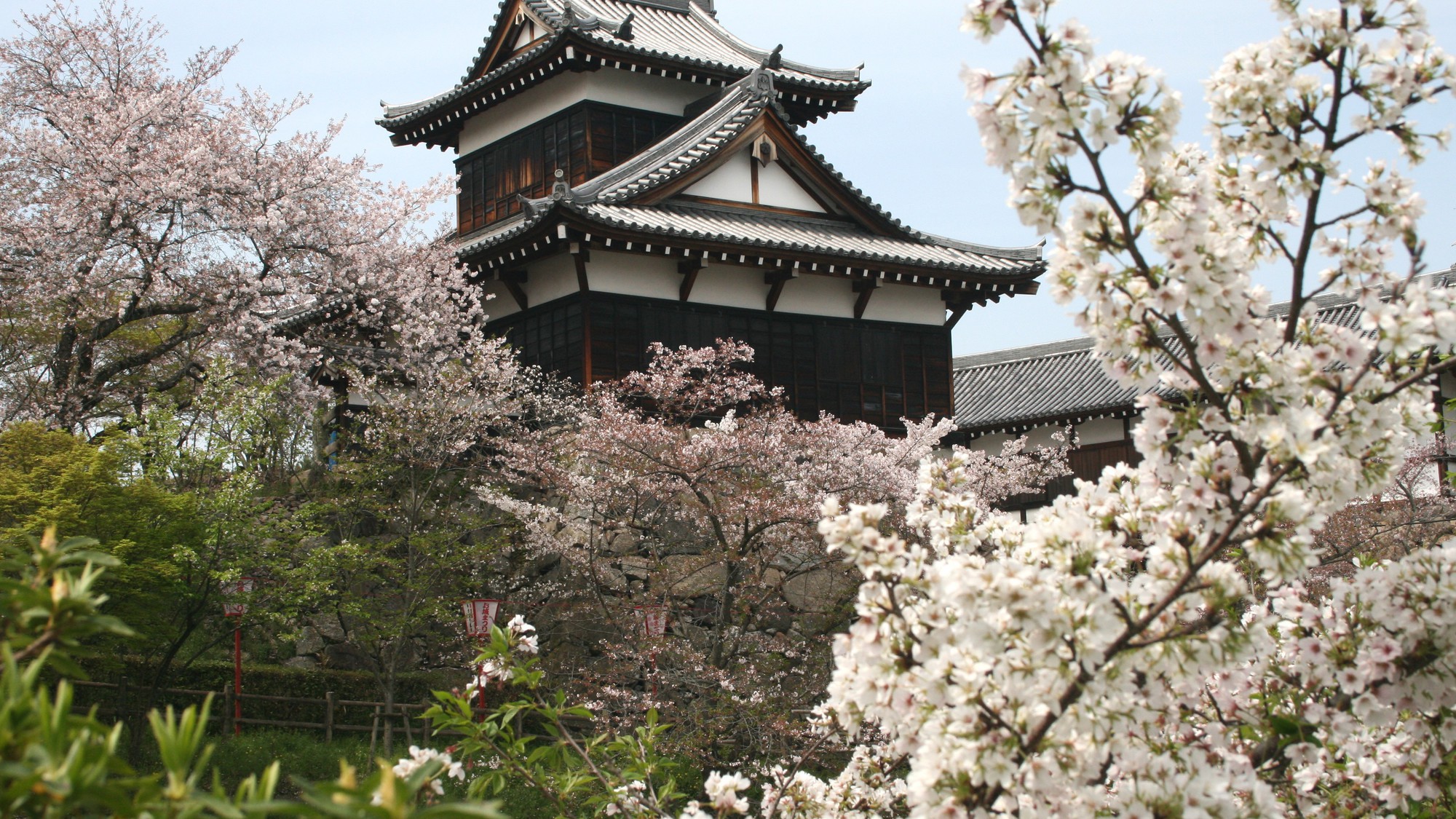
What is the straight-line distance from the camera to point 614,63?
19266 millimetres

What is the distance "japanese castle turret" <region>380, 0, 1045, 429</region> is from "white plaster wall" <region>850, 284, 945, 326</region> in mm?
32

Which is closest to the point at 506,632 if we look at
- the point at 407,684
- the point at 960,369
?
the point at 407,684

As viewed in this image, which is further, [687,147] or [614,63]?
[614,63]

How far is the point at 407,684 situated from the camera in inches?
583

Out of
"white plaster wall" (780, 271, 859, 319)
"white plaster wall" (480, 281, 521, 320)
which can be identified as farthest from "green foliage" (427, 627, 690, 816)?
"white plaster wall" (480, 281, 521, 320)

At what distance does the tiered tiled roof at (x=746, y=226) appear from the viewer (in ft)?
51.6

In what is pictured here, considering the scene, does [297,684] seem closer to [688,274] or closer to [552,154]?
[688,274]

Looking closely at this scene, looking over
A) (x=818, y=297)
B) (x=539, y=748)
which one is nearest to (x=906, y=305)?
(x=818, y=297)

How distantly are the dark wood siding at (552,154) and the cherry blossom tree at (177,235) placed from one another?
2682 millimetres

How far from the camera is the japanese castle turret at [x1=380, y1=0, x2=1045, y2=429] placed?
1636cm

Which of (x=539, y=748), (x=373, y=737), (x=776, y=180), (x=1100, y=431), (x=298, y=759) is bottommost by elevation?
(x=298, y=759)

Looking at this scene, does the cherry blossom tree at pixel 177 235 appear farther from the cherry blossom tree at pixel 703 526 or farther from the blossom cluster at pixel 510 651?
the blossom cluster at pixel 510 651

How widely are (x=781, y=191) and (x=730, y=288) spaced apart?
7.41 ft

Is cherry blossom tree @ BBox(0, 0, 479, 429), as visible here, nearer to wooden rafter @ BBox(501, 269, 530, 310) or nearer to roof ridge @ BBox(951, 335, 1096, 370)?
wooden rafter @ BBox(501, 269, 530, 310)
